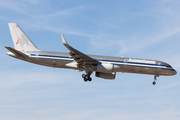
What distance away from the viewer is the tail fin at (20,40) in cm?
3891

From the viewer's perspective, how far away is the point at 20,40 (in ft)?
130

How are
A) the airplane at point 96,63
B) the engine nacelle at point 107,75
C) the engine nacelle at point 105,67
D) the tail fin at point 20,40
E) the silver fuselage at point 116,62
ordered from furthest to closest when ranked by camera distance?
the tail fin at point 20,40 < the engine nacelle at point 107,75 < the silver fuselage at point 116,62 < the airplane at point 96,63 < the engine nacelle at point 105,67


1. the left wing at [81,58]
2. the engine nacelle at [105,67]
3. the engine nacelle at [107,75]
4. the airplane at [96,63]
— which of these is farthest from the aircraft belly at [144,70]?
the left wing at [81,58]

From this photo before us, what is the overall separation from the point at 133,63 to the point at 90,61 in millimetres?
6754

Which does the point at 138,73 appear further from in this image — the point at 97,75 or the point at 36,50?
the point at 36,50

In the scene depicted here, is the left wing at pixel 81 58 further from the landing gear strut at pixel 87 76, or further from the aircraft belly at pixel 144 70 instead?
the aircraft belly at pixel 144 70

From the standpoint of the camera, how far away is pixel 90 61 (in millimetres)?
34656

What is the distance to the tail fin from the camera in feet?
128

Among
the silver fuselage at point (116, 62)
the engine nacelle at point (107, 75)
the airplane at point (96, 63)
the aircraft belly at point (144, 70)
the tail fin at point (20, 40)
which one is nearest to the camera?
the airplane at point (96, 63)

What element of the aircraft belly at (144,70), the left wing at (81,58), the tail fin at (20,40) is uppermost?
the tail fin at (20,40)

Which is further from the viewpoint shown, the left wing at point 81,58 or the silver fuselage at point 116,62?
the silver fuselage at point 116,62

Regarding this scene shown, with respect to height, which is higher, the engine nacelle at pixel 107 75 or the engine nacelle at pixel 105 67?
the engine nacelle at pixel 105 67

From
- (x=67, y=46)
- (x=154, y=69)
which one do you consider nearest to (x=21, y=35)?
(x=67, y=46)

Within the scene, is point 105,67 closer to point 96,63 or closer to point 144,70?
point 96,63
